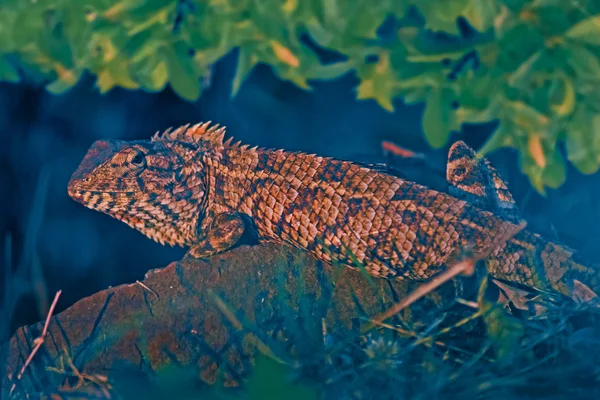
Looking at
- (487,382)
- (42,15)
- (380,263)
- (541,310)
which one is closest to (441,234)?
(380,263)

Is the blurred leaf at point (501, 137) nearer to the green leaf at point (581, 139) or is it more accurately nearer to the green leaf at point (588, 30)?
the green leaf at point (581, 139)

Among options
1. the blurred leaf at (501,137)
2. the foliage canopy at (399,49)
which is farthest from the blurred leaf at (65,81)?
the blurred leaf at (501,137)

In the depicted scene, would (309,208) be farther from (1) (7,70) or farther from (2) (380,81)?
(1) (7,70)

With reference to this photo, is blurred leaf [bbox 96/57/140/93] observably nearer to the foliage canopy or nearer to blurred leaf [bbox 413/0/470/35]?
the foliage canopy

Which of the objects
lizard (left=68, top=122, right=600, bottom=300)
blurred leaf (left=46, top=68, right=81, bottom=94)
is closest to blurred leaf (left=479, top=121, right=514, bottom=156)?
lizard (left=68, top=122, right=600, bottom=300)

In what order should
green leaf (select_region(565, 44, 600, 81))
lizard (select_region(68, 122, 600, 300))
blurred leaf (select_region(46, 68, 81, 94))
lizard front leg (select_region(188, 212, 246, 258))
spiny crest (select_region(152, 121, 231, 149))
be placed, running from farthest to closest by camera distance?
spiny crest (select_region(152, 121, 231, 149)) < lizard front leg (select_region(188, 212, 246, 258)) < lizard (select_region(68, 122, 600, 300)) < blurred leaf (select_region(46, 68, 81, 94)) < green leaf (select_region(565, 44, 600, 81))

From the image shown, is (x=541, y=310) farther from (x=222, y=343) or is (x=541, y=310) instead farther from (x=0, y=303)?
(x=0, y=303)

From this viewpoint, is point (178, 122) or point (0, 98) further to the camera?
point (178, 122)
